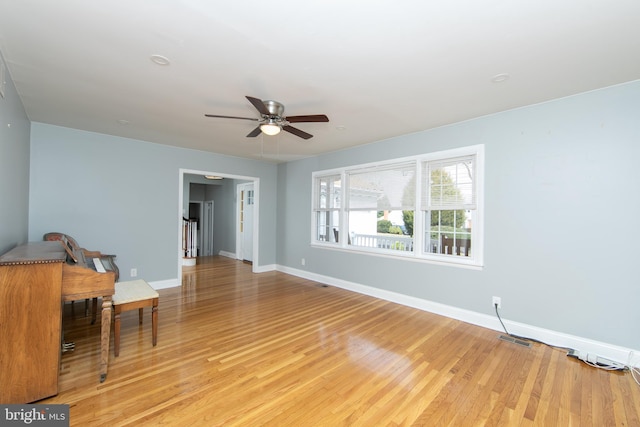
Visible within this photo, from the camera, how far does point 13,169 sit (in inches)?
108

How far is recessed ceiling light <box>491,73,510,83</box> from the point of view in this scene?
2.38 meters

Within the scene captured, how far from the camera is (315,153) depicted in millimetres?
5367

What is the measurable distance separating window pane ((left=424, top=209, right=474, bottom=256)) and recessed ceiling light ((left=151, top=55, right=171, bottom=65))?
355 centimetres

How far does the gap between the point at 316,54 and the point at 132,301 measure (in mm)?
2764

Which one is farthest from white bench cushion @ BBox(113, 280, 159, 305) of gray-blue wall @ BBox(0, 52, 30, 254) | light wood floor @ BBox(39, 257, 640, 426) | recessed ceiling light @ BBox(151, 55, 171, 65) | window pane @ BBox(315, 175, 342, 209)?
window pane @ BBox(315, 175, 342, 209)

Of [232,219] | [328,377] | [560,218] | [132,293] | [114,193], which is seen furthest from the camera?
[232,219]

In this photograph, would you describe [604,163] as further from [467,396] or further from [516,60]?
[467,396]

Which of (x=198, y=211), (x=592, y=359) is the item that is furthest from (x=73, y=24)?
(x=198, y=211)

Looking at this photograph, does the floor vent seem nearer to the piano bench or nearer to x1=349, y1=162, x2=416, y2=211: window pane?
x1=349, y1=162, x2=416, y2=211: window pane

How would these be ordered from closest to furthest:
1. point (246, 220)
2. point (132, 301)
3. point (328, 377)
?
point (328, 377)
point (132, 301)
point (246, 220)

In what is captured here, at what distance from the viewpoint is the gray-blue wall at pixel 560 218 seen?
252 centimetres

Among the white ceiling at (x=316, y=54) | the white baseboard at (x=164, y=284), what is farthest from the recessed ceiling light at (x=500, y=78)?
the white baseboard at (x=164, y=284)

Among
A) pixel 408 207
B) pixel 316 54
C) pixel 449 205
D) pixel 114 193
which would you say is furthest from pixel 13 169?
pixel 449 205

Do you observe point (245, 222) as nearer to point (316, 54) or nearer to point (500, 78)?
point (316, 54)
